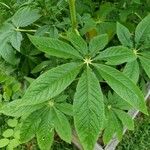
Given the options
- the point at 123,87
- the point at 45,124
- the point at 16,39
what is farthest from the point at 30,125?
the point at 123,87

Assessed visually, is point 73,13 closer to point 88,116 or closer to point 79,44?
point 79,44

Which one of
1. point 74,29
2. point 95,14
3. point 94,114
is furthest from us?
point 95,14

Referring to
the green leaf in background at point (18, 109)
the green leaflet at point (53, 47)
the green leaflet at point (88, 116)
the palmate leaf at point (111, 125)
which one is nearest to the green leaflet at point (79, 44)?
the green leaflet at point (53, 47)

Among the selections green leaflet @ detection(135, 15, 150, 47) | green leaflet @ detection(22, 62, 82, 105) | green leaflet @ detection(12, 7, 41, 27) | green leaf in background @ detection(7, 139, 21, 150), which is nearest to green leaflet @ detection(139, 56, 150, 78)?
green leaflet @ detection(135, 15, 150, 47)

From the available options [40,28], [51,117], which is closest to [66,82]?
[51,117]

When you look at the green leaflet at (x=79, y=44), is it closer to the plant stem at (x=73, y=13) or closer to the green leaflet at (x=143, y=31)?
the plant stem at (x=73, y=13)

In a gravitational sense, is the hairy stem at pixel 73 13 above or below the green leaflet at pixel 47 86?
above

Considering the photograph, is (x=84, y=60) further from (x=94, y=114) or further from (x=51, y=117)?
(x=51, y=117)
